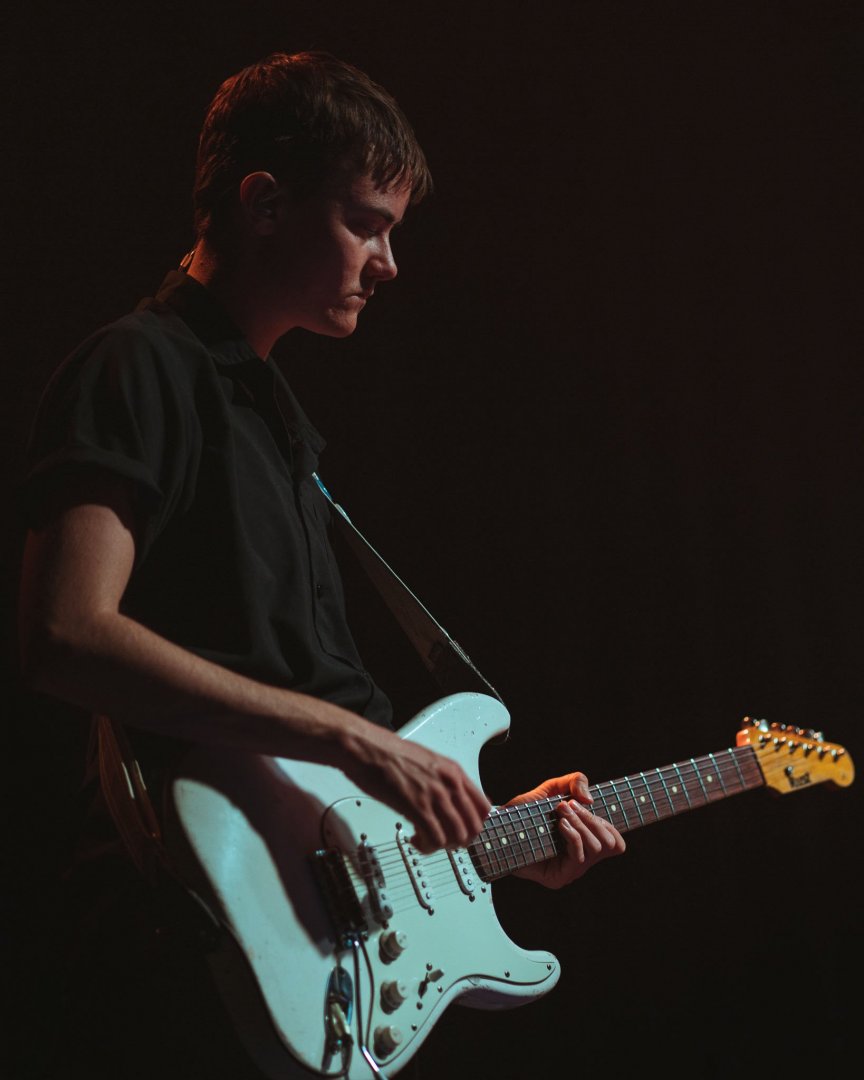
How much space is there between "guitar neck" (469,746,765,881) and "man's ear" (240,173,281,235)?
1138 millimetres

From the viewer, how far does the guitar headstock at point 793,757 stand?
2305 mm

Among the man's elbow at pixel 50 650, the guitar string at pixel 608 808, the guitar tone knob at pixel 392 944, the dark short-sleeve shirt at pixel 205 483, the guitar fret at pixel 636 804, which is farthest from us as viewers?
the guitar fret at pixel 636 804

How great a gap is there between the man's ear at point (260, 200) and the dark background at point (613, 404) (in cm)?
74

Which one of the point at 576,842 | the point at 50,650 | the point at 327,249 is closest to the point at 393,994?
the point at 576,842

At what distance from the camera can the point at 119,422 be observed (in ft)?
4.25

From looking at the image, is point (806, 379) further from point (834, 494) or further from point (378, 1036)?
point (378, 1036)

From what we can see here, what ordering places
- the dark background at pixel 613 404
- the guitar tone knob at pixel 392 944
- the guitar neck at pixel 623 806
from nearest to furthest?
the guitar tone knob at pixel 392 944
the guitar neck at pixel 623 806
the dark background at pixel 613 404

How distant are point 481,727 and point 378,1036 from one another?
0.56 m

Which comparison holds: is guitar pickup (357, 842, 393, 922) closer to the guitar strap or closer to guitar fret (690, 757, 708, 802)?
the guitar strap

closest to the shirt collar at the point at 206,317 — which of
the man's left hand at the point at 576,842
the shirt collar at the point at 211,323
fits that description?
the shirt collar at the point at 211,323

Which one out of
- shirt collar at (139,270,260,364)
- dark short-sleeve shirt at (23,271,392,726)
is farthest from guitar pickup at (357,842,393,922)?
shirt collar at (139,270,260,364)

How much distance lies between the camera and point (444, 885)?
157 centimetres

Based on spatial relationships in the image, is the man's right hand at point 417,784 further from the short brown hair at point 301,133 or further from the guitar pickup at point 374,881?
the short brown hair at point 301,133

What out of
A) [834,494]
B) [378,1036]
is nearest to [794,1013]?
[834,494]
